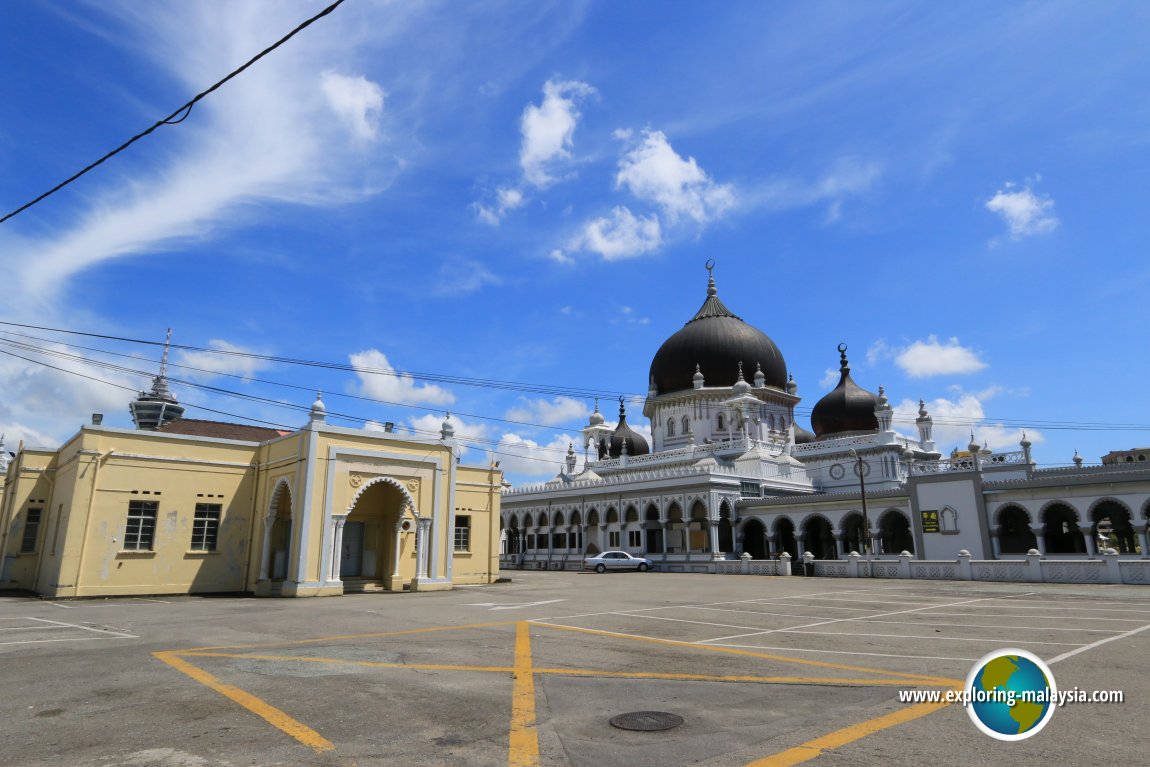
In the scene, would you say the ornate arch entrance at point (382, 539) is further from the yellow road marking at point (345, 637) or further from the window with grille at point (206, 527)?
the yellow road marking at point (345, 637)

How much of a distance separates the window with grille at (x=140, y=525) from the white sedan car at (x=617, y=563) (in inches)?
1019

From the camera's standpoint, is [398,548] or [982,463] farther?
[982,463]

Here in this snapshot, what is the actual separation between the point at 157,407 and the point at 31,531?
695 centimetres

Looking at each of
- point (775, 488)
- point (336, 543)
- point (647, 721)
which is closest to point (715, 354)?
point (775, 488)

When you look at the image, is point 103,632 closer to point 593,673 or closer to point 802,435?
point 593,673

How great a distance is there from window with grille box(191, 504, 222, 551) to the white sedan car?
78.4ft

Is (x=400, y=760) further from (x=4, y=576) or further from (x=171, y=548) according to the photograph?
(x=4, y=576)

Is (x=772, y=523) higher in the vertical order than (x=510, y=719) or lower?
higher

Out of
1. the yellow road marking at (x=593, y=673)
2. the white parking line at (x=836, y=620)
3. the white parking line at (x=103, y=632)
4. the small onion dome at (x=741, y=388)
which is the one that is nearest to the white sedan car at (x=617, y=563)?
the small onion dome at (x=741, y=388)

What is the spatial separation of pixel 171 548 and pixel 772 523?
34251 mm

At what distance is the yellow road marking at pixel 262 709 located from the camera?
549 centimetres

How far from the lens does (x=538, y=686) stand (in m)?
7.59

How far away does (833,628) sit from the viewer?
12875 millimetres

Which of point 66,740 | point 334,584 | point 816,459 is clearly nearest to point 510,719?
point 66,740
